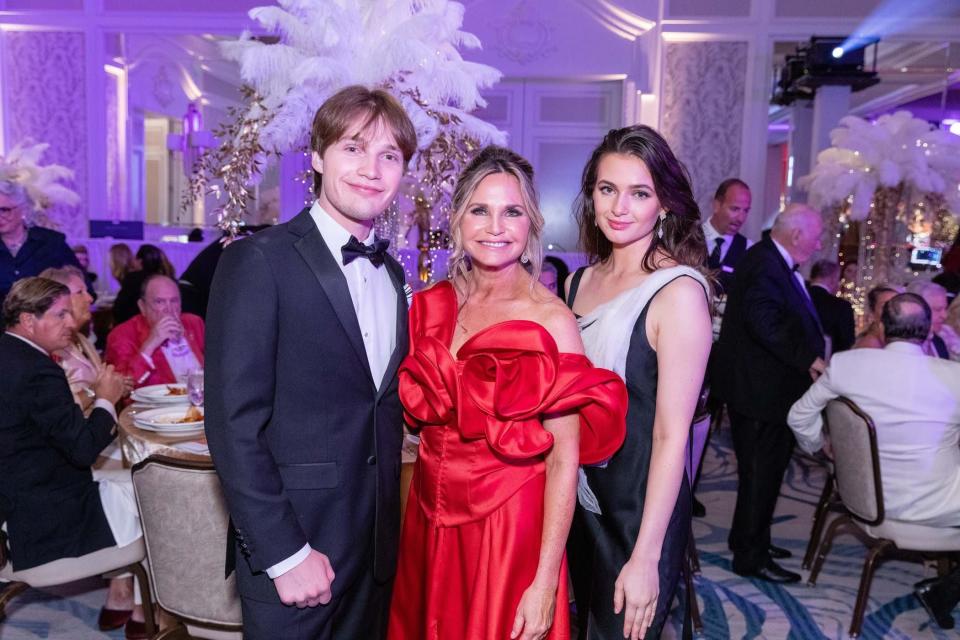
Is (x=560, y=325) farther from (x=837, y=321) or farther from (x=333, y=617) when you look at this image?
(x=837, y=321)

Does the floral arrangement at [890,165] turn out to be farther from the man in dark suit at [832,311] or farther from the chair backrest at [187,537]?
the chair backrest at [187,537]

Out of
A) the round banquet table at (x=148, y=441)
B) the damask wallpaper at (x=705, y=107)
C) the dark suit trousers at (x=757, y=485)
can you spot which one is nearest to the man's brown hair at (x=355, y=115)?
the round banquet table at (x=148, y=441)

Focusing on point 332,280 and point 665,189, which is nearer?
point 332,280

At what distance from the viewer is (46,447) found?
8.55 ft

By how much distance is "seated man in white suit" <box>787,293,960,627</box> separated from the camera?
3.12 metres

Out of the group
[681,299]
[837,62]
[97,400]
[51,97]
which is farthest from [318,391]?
[51,97]

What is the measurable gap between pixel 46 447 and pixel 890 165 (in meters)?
5.25

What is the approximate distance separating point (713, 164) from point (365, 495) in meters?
7.53

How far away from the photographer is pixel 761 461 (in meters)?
3.80

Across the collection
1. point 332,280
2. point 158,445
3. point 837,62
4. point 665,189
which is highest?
point 837,62

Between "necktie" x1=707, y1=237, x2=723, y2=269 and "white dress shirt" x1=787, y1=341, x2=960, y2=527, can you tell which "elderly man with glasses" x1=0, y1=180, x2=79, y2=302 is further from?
"white dress shirt" x1=787, y1=341, x2=960, y2=527

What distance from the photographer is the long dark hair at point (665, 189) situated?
181 cm

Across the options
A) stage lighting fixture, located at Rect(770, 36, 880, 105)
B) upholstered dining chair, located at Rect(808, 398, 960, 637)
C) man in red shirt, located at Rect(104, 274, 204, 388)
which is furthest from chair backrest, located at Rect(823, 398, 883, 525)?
stage lighting fixture, located at Rect(770, 36, 880, 105)

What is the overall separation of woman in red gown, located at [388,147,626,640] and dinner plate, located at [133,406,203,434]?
1.27 m
